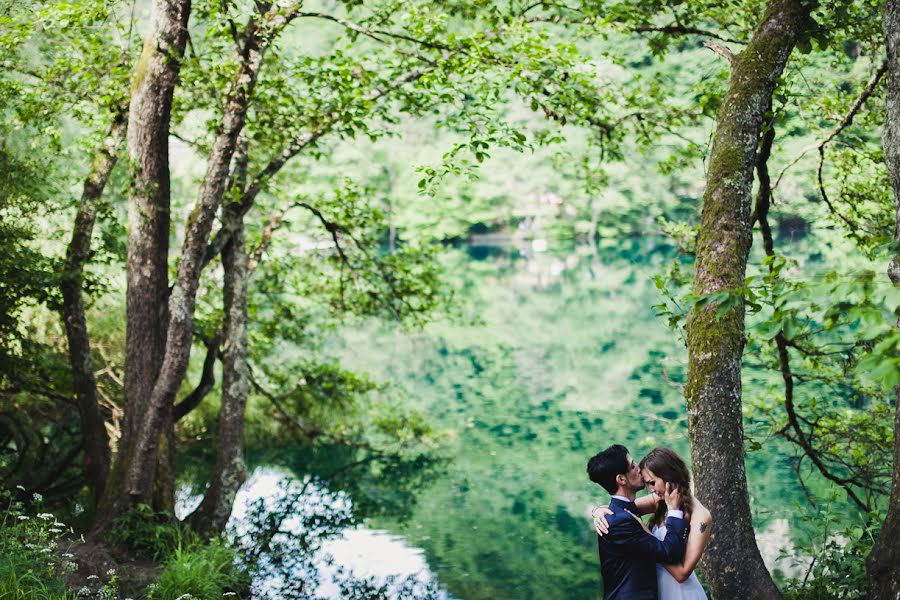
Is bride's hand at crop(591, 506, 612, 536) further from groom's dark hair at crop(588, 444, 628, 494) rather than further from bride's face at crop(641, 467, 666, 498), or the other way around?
bride's face at crop(641, 467, 666, 498)

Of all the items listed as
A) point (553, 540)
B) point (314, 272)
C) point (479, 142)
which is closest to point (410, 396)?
point (314, 272)

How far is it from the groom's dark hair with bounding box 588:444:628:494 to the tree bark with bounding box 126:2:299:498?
15.6ft

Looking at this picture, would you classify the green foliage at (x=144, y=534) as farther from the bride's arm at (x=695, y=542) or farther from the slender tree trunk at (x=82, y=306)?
the bride's arm at (x=695, y=542)

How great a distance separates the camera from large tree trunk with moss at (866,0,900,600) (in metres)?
3.70

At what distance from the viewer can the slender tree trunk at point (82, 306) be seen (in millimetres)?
8320

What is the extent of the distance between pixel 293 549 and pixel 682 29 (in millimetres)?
7551

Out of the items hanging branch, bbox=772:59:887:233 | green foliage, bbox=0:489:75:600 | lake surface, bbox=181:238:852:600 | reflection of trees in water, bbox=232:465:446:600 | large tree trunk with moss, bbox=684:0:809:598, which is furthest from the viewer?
lake surface, bbox=181:238:852:600

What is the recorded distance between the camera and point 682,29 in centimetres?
689

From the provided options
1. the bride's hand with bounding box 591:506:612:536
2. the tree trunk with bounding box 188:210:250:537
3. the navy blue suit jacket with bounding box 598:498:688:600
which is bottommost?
the navy blue suit jacket with bounding box 598:498:688:600

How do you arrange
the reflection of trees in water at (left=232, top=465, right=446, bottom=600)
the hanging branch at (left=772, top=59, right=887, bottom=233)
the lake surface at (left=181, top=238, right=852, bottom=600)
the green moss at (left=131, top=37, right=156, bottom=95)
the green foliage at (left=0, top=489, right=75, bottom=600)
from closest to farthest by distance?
the green foliage at (left=0, top=489, right=75, bottom=600) < the hanging branch at (left=772, top=59, right=887, bottom=233) < the green moss at (left=131, top=37, right=156, bottom=95) < the reflection of trees in water at (left=232, top=465, right=446, bottom=600) < the lake surface at (left=181, top=238, right=852, bottom=600)

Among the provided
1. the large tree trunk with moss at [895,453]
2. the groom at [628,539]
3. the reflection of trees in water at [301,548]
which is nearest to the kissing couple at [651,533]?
the groom at [628,539]

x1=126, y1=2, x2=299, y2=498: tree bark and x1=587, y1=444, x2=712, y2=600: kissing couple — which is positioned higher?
x1=126, y1=2, x2=299, y2=498: tree bark

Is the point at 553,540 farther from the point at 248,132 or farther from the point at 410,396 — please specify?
the point at 410,396

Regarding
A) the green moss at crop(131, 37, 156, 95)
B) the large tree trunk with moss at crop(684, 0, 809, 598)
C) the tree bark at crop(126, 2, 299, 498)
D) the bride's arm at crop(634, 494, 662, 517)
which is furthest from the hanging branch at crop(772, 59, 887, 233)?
the green moss at crop(131, 37, 156, 95)
